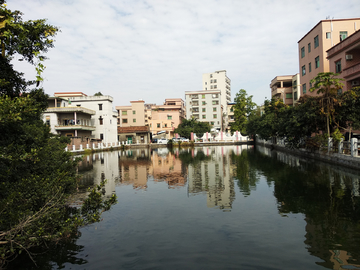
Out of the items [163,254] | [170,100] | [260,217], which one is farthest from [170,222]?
[170,100]

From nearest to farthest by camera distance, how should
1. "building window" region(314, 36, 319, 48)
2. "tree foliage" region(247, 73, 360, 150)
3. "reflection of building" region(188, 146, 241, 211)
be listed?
1. "reflection of building" region(188, 146, 241, 211)
2. "tree foliage" region(247, 73, 360, 150)
3. "building window" region(314, 36, 319, 48)

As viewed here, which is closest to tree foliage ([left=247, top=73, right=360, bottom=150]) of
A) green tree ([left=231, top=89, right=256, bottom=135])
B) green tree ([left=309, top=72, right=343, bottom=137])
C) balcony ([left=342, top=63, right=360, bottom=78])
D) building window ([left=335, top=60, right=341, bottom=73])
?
green tree ([left=309, top=72, right=343, bottom=137])

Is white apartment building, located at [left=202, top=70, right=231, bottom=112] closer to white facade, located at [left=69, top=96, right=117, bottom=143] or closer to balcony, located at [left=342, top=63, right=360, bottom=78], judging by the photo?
white facade, located at [left=69, top=96, right=117, bottom=143]

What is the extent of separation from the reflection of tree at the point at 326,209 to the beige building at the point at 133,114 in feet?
188

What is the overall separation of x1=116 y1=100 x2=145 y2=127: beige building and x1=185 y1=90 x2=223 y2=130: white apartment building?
16656 mm

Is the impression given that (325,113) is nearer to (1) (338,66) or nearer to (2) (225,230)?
(1) (338,66)

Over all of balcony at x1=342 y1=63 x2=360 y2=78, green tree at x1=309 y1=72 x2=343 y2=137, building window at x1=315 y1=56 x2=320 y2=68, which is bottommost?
green tree at x1=309 y1=72 x2=343 y2=137

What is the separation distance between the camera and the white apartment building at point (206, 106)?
81688 mm

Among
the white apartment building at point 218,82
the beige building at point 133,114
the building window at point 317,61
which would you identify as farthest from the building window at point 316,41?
the white apartment building at point 218,82

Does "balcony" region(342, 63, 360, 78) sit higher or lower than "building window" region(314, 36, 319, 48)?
lower

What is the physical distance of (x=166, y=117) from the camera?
8112 centimetres

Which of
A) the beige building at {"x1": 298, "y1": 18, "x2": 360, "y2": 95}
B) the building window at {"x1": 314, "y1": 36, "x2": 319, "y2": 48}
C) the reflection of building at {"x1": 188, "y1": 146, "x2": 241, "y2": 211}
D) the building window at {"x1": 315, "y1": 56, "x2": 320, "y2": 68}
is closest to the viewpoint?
the reflection of building at {"x1": 188, "y1": 146, "x2": 241, "y2": 211}

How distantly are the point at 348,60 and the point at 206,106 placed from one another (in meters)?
56.7

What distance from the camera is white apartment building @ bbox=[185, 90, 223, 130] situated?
8169cm
